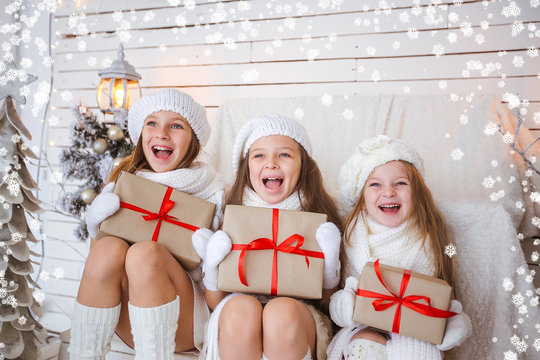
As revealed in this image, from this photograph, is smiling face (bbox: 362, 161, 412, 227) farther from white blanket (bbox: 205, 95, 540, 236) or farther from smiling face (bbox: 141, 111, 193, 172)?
smiling face (bbox: 141, 111, 193, 172)

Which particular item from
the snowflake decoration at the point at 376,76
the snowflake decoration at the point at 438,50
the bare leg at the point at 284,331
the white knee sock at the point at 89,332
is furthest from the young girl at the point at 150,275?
the snowflake decoration at the point at 438,50

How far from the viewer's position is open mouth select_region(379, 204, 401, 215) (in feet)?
4.78

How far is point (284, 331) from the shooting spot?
1.15 meters

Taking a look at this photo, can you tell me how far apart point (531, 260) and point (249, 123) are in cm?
144

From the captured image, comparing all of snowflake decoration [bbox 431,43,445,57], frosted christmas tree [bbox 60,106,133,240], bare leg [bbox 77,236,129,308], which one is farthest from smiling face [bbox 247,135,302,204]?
snowflake decoration [bbox 431,43,445,57]

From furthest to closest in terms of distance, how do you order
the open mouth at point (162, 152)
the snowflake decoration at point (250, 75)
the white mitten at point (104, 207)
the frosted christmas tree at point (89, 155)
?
the snowflake decoration at point (250, 75) < the frosted christmas tree at point (89, 155) < the open mouth at point (162, 152) < the white mitten at point (104, 207)

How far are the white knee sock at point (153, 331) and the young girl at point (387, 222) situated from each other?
1.73 feet

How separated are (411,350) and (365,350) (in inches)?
5.3

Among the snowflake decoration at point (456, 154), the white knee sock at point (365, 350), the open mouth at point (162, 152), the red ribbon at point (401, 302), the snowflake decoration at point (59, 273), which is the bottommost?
the snowflake decoration at point (59, 273)

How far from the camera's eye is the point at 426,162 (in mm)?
1933

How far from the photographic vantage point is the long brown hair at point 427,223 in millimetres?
1403

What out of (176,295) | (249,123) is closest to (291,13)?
(249,123)

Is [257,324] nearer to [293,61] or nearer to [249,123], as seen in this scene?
[249,123]
